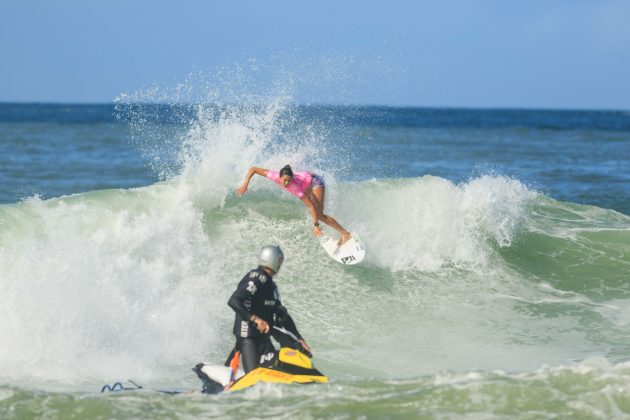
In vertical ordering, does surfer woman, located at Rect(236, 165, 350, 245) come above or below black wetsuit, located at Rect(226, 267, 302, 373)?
above

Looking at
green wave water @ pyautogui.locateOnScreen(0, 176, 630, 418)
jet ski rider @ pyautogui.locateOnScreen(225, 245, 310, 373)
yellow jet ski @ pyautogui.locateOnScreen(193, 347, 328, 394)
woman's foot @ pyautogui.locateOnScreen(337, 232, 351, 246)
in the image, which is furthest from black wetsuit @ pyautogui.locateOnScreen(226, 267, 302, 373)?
woman's foot @ pyautogui.locateOnScreen(337, 232, 351, 246)

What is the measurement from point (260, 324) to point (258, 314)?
0.73ft

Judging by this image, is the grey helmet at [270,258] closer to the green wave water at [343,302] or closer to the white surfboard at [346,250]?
the green wave water at [343,302]

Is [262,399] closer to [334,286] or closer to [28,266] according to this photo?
[28,266]

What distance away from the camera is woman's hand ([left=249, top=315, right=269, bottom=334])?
275 inches

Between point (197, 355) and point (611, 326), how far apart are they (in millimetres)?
5188

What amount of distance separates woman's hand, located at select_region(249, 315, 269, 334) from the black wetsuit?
3 cm

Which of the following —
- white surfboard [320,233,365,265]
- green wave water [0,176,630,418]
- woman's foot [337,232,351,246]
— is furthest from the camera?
woman's foot [337,232,351,246]

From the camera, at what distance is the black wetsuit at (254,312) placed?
7.09 metres

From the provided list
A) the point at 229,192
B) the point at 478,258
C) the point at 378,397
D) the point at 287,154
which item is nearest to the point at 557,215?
the point at 478,258

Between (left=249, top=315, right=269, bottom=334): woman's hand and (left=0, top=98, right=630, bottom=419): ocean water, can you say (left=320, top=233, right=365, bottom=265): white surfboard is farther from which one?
(left=249, top=315, right=269, bottom=334): woman's hand

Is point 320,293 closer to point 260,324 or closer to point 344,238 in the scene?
point 344,238

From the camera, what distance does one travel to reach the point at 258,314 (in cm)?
721

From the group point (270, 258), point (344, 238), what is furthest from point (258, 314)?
point (344, 238)
